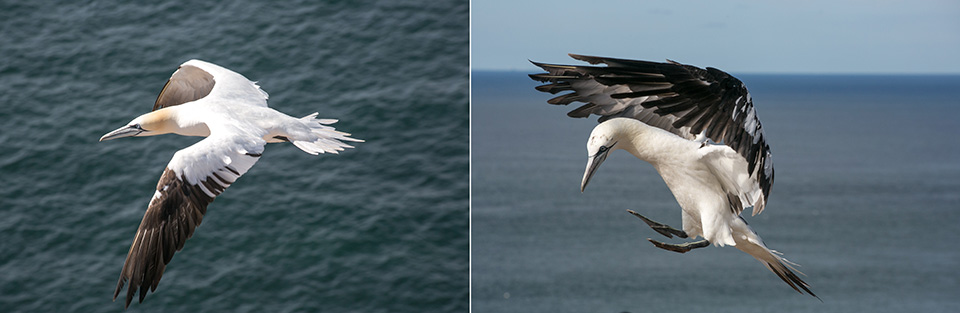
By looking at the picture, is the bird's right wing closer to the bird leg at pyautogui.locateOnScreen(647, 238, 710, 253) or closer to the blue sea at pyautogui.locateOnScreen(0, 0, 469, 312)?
the bird leg at pyautogui.locateOnScreen(647, 238, 710, 253)

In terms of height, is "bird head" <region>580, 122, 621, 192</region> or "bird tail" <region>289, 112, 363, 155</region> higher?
"bird head" <region>580, 122, 621, 192</region>

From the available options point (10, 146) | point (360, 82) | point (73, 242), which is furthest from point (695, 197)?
point (10, 146)

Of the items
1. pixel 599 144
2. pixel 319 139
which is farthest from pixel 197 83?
pixel 599 144

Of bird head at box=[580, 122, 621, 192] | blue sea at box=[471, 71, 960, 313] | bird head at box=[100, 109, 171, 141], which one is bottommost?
blue sea at box=[471, 71, 960, 313]

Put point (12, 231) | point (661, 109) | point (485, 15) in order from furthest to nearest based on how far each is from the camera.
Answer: point (485, 15), point (12, 231), point (661, 109)

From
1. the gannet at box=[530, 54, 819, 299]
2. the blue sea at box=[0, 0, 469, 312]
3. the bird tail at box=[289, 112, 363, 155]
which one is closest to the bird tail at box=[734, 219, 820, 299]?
Result: the gannet at box=[530, 54, 819, 299]

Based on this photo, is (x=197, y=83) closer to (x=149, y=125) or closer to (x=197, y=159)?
(x=149, y=125)

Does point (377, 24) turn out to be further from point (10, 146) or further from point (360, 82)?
point (10, 146)
